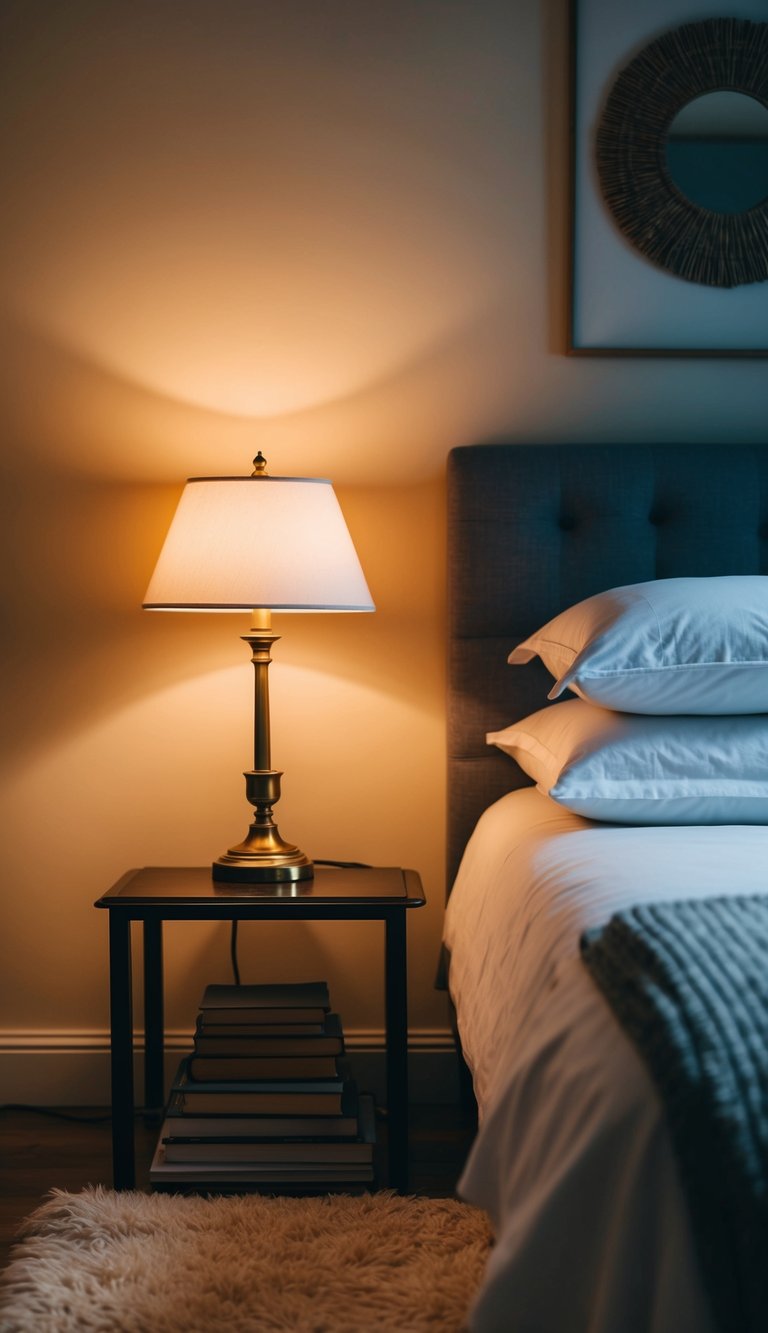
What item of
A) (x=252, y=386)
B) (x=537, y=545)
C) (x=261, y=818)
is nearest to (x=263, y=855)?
(x=261, y=818)

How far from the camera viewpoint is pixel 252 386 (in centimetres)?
228

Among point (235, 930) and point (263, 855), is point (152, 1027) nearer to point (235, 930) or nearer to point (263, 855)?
point (235, 930)

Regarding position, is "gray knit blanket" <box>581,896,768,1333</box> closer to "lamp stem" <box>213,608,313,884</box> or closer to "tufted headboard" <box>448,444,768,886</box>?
"lamp stem" <box>213,608,313,884</box>

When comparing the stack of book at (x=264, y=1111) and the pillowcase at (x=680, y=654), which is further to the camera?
the stack of book at (x=264, y=1111)

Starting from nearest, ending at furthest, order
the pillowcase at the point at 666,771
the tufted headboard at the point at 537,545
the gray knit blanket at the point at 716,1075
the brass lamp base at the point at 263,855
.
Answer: the gray knit blanket at the point at 716,1075
the pillowcase at the point at 666,771
the brass lamp base at the point at 263,855
the tufted headboard at the point at 537,545

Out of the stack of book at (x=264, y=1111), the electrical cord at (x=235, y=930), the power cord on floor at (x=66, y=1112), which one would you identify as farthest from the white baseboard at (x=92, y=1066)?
the stack of book at (x=264, y=1111)

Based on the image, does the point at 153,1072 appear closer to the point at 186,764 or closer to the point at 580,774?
the point at 186,764

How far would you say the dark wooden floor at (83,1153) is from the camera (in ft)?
6.23

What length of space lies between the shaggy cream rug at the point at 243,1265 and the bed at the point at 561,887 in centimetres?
27

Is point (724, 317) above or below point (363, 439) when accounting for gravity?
above

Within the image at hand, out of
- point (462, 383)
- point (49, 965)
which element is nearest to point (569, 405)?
point (462, 383)

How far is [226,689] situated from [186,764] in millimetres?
164

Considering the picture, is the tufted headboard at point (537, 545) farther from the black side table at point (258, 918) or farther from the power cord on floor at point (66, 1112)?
the power cord on floor at point (66, 1112)

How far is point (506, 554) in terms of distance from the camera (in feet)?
7.16
